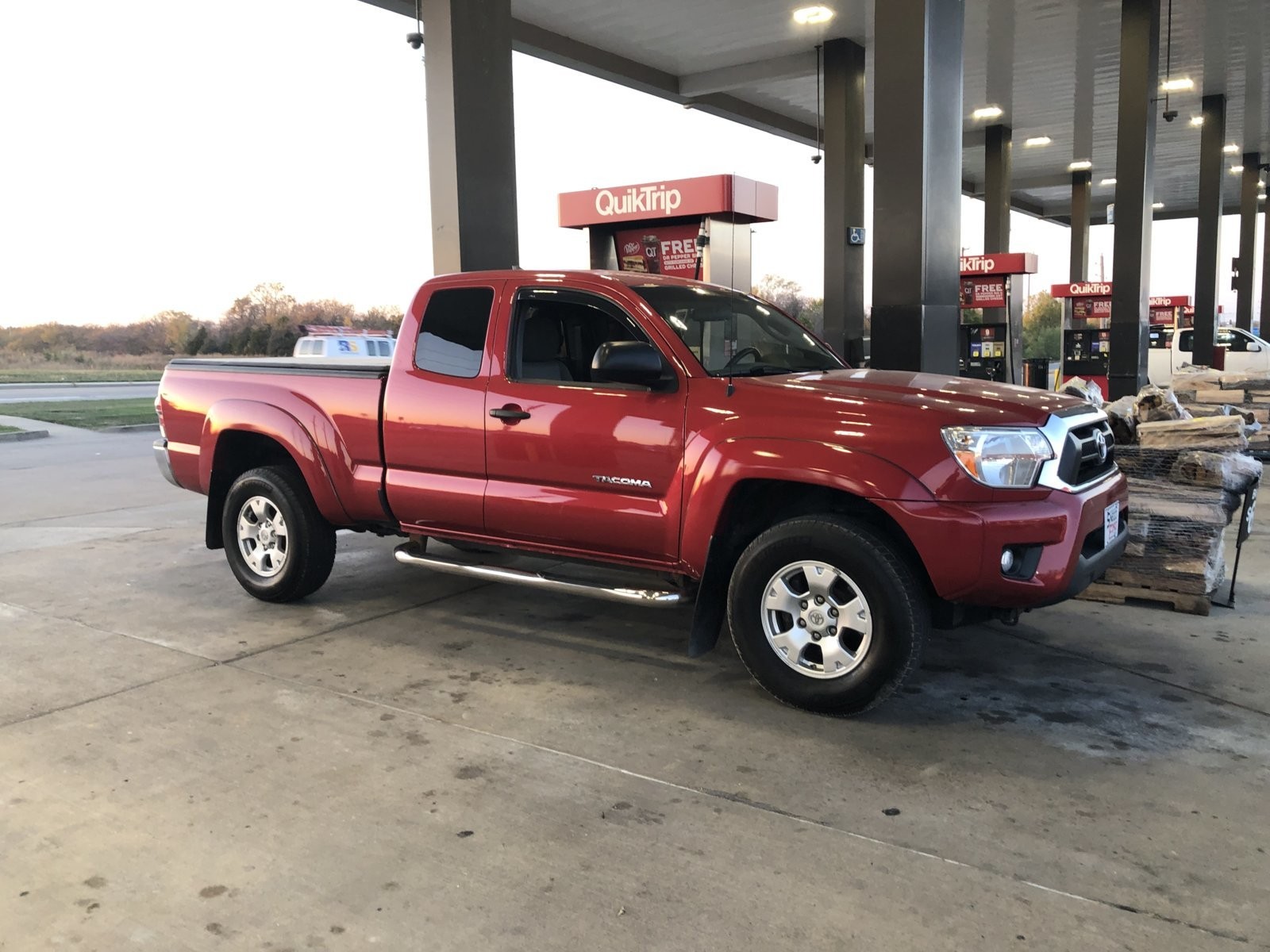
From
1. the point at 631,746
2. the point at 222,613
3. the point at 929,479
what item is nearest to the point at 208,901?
the point at 631,746

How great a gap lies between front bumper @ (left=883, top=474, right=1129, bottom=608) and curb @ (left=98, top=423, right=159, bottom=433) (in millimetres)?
18243

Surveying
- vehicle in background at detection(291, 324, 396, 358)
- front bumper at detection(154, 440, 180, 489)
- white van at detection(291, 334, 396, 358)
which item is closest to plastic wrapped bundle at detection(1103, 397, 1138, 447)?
front bumper at detection(154, 440, 180, 489)

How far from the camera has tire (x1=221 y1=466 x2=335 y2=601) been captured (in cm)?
595

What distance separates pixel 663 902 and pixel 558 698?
174 centimetres

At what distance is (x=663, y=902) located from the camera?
289cm

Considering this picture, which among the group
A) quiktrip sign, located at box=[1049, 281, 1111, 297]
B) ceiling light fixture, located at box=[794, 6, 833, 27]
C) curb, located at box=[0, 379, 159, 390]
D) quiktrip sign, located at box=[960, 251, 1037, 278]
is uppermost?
ceiling light fixture, located at box=[794, 6, 833, 27]

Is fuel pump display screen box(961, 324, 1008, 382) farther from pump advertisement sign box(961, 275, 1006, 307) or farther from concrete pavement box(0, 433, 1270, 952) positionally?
concrete pavement box(0, 433, 1270, 952)

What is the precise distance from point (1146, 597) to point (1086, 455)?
2.05 m

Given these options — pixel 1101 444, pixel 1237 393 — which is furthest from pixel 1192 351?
pixel 1101 444

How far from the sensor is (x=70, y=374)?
40.5 meters

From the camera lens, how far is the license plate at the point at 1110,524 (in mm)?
4465

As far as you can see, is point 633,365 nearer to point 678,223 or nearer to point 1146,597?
point 1146,597

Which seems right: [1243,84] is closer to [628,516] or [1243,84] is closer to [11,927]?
[628,516]

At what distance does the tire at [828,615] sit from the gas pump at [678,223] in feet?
19.2
